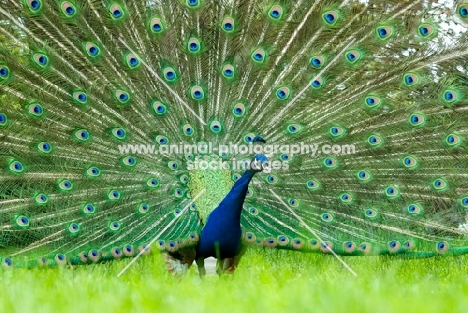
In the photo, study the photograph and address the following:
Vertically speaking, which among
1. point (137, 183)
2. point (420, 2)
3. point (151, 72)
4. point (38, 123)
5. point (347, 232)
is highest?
point (420, 2)

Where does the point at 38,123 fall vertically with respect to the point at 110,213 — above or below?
above

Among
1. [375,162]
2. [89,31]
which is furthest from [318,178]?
[89,31]

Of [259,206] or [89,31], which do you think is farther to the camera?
[259,206]

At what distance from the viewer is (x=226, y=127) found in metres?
4.25

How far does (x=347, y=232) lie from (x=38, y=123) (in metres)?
1.98

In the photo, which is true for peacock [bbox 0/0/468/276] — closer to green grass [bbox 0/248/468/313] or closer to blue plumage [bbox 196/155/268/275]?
blue plumage [bbox 196/155/268/275]

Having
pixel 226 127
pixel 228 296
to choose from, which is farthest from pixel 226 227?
pixel 228 296

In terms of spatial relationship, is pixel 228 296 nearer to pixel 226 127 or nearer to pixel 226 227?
pixel 226 227

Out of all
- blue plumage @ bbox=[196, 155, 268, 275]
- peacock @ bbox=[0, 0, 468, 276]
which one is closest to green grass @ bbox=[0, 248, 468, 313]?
blue plumage @ bbox=[196, 155, 268, 275]

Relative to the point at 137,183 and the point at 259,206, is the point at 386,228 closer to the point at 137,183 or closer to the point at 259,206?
the point at 259,206

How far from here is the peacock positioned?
4094 mm

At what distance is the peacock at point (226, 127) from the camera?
4094 mm

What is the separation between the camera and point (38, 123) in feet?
14.0

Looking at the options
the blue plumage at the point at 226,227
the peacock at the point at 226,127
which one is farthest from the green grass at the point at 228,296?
the peacock at the point at 226,127
